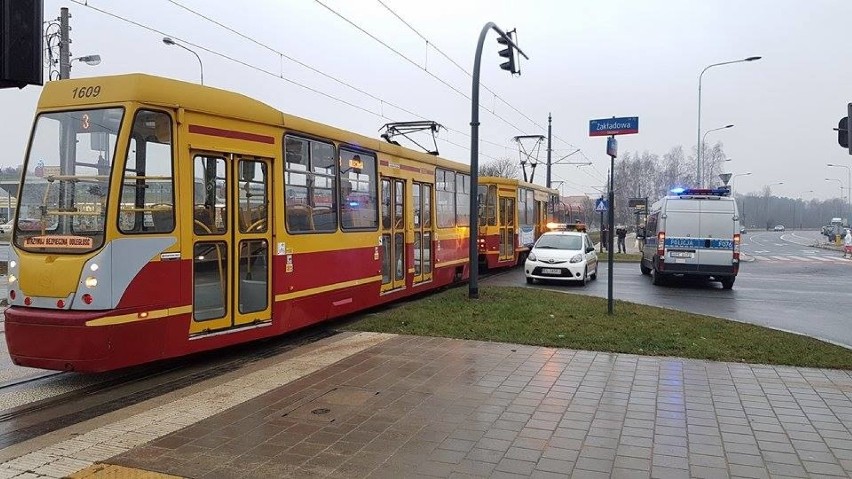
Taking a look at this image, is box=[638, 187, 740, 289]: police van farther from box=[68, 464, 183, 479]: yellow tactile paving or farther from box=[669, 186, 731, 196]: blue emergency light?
box=[68, 464, 183, 479]: yellow tactile paving

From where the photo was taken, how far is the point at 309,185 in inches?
353

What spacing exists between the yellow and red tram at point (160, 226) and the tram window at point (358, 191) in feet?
2.13

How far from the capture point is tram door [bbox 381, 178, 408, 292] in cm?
1156

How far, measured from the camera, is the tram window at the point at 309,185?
8.48 meters

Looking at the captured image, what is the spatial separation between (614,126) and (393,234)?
444cm

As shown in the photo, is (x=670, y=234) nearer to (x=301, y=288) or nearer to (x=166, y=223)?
(x=301, y=288)

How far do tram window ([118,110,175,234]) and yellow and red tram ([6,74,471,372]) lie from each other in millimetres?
12

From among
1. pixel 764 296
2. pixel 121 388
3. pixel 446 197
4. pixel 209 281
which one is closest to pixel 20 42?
pixel 209 281

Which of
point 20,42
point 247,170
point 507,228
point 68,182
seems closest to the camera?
point 20,42

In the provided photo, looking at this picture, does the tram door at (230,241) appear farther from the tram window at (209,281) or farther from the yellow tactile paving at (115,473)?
the yellow tactile paving at (115,473)

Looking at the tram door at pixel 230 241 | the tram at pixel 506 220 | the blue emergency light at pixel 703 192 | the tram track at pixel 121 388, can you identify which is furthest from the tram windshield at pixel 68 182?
the blue emergency light at pixel 703 192

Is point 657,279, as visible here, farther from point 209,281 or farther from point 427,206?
point 209,281

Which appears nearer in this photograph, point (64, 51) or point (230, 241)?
point (230, 241)

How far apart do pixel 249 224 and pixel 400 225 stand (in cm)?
483
